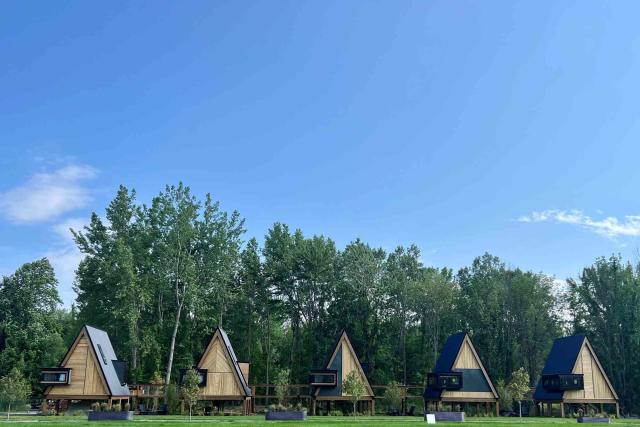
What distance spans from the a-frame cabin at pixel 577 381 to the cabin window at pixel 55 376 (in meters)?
37.5

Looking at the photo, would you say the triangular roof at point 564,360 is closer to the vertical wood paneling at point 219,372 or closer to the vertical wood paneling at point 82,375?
the vertical wood paneling at point 219,372

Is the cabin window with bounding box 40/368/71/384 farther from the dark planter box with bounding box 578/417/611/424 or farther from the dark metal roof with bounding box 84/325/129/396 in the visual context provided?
the dark planter box with bounding box 578/417/611/424

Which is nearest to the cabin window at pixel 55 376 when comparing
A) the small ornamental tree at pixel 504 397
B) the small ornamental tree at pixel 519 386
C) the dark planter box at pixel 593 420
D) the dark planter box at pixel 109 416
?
the dark planter box at pixel 109 416

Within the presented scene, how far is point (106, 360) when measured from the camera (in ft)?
139

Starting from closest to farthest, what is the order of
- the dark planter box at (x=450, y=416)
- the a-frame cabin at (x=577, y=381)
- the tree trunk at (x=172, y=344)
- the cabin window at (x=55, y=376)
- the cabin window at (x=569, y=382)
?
the dark planter box at (x=450, y=416) → the cabin window at (x=55, y=376) → the cabin window at (x=569, y=382) → the a-frame cabin at (x=577, y=381) → the tree trunk at (x=172, y=344)

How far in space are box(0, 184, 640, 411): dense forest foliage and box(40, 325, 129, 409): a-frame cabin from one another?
9.56 meters

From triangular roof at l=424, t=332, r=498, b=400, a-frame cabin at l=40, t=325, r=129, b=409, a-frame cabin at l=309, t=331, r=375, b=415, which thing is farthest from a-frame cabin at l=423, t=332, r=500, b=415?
a-frame cabin at l=40, t=325, r=129, b=409

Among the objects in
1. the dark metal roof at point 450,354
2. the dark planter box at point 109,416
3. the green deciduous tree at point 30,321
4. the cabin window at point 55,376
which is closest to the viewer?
the dark planter box at point 109,416

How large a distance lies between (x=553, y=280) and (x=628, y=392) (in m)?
12.8

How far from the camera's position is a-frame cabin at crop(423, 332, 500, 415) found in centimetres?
4681

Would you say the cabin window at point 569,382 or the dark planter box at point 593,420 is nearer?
the dark planter box at point 593,420

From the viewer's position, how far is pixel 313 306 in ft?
195

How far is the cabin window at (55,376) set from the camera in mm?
40000

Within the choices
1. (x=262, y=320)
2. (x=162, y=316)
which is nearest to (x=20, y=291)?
(x=162, y=316)
